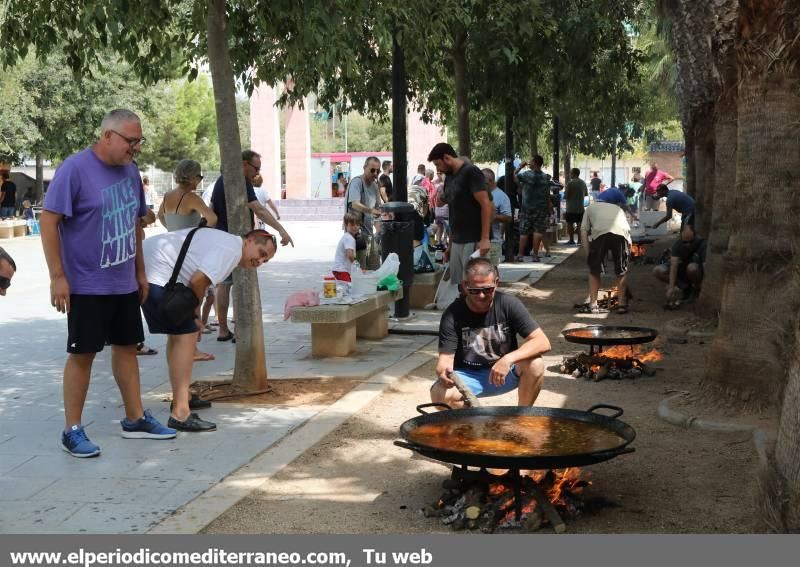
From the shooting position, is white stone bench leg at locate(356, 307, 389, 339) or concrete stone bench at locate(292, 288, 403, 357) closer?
concrete stone bench at locate(292, 288, 403, 357)

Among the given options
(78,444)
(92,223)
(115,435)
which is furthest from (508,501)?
(115,435)

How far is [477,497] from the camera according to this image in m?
5.38

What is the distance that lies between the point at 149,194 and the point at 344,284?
27.6 m

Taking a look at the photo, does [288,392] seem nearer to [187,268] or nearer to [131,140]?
[187,268]

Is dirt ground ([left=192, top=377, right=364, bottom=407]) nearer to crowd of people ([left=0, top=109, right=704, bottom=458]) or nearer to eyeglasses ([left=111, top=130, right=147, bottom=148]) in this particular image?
crowd of people ([left=0, top=109, right=704, bottom=458])

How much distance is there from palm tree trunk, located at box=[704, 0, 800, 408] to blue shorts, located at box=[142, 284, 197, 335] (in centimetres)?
359

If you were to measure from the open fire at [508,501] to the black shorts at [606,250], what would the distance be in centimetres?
791

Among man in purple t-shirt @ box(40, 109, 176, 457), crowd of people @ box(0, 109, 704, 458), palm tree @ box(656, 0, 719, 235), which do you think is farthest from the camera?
palm tree @ box(656, 0, 719, 235)

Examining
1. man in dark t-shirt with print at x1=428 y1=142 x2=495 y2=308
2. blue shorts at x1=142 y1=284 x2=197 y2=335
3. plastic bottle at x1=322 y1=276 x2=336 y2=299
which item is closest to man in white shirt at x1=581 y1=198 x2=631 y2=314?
man in dark t-shirt with print at x1=428 y1=142 x2=495 y2=308

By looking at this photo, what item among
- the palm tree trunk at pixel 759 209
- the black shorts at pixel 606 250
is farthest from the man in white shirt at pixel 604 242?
the palm tree trunk at pixel 759 209

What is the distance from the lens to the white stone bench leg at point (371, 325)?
1119 centimetres

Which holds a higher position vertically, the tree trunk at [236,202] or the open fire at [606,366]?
the tree trunk at [236,202]

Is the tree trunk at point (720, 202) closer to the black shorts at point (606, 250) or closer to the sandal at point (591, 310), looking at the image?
the black shorts at point (606, 250)

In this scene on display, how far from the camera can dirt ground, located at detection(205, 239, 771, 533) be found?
5.37 metres
